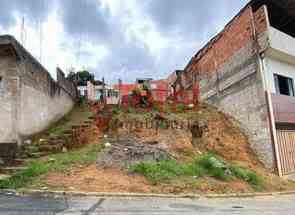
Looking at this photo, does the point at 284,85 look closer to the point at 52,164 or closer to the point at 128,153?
the point at 128,153

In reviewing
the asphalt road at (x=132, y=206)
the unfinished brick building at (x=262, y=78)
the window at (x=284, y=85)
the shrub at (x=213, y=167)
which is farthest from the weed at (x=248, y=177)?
the window at (x=284, y=85)

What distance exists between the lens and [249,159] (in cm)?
1078

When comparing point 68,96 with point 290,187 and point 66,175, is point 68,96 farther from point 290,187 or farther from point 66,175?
point 290,187

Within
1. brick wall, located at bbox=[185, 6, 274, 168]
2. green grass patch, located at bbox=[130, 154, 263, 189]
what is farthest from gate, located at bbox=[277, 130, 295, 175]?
green grass patch, located at bbox=[130, 154, 263, 189]

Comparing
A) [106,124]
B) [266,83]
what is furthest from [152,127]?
[266,83]

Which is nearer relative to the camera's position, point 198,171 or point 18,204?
point 18,204

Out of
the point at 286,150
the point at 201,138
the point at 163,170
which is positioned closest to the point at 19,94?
the point at 163,170

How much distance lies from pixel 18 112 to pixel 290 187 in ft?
34.2

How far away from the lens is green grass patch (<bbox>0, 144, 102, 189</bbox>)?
20.3ft

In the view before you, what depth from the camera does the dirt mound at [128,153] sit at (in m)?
8.02

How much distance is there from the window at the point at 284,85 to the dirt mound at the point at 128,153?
23.8ft

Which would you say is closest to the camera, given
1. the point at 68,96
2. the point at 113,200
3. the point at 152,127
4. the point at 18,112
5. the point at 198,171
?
the point at 113,200

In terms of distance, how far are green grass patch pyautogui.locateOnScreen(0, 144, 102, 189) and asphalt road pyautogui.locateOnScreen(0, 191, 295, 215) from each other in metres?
0.67

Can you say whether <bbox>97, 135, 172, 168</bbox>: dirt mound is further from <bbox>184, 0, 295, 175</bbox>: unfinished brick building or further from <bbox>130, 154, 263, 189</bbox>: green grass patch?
<bbox>184, 0, 295, 175</bbox>: unfinished brick building
